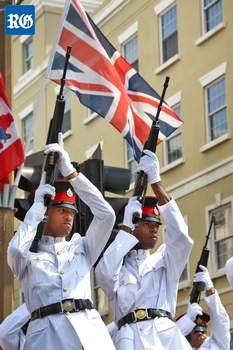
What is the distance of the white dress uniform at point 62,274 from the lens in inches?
355

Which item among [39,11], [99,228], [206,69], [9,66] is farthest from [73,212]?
[39,11]

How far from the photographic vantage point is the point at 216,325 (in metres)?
12.2

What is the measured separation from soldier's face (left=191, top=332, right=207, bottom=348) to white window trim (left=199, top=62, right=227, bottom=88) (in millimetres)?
15049

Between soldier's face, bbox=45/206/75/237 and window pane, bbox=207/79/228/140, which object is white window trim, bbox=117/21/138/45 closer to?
window pane, bbox=207/79/228/140

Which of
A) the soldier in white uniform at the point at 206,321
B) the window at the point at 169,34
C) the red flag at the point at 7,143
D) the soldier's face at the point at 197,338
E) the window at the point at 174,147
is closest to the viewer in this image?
the red flag at the point at 7,143

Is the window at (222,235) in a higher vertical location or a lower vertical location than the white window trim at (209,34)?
lower

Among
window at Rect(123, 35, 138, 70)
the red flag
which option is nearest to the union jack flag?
the red flag

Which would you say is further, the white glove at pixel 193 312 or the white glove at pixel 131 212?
the white glove at pixel 193 312

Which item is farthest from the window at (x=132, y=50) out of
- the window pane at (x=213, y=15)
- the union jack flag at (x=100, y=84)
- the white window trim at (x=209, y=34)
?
the union jack flag at (x=100, y=84)

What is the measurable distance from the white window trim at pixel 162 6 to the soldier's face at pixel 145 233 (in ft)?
68.5

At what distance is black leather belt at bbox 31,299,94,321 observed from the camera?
9.07 metres

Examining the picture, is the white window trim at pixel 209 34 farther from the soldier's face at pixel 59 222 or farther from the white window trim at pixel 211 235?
the soldier's face at pixel 59 222

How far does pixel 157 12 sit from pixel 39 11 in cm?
777

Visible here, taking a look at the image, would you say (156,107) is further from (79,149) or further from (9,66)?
(79,149)
